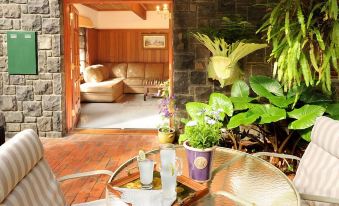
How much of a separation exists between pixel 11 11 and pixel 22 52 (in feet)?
A: 1.88

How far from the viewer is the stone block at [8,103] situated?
16.2ft

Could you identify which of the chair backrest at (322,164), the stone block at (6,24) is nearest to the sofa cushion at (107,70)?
the stone block at (6,24)

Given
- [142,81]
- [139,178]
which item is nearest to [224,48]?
[139,178]

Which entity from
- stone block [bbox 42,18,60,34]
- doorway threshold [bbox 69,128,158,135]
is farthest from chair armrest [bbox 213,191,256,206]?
stone block [bbox 42,18,60,34]

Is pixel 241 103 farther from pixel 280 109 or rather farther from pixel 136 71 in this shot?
pixel 136 71

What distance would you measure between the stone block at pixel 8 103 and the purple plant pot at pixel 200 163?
3.89 meters

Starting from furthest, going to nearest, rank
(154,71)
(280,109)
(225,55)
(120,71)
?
(120,71) < (154,71) < (225,55) < (280,109)

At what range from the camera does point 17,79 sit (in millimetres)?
4902

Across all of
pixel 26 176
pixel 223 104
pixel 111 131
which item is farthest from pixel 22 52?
pixel 26 176

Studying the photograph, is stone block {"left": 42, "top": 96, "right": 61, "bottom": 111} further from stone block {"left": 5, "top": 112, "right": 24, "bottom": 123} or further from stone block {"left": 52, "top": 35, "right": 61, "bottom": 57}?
stone block {"left": 52, "top": 35, "right": 61, "bottom": 57}

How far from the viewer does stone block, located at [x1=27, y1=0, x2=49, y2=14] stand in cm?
475

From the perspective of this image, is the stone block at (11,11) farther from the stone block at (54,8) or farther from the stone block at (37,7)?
the stone block at (54,8)

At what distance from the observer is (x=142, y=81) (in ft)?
30.4

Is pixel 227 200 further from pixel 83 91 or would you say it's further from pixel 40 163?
pixel 83 91
